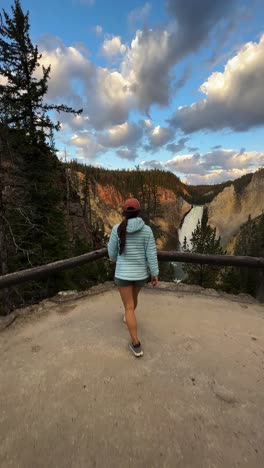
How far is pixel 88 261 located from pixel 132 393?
10.9 ft

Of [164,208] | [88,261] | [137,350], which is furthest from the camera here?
[164,208]

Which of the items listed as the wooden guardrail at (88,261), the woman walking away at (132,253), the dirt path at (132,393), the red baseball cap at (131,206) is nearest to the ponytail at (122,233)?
the woman walking away at (132,253)

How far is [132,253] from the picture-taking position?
361cm

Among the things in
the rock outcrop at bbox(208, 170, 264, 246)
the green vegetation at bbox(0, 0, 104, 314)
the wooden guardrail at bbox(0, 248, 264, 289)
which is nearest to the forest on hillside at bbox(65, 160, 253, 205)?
the rock outcrop at bbox(208, 170, 264, 246)

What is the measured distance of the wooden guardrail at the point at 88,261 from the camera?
4.40 m

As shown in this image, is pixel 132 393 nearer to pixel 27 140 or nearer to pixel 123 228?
pixel 123 228

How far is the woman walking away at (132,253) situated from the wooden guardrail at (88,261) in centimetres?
182

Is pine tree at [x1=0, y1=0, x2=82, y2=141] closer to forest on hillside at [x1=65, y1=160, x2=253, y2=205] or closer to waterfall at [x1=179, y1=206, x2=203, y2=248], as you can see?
forest on hillside at [x1=65, y1=160, x2=253, y2=205]

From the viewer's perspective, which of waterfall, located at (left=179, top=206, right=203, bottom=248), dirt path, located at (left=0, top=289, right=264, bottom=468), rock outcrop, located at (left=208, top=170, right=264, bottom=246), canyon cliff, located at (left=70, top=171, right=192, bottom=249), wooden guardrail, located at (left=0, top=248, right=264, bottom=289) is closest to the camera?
dirt path, located at (left=0, top=289, right=264, bottom=468)

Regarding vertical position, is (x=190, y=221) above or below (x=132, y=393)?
below

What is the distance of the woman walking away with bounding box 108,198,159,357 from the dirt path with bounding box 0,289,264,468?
61 centimetres

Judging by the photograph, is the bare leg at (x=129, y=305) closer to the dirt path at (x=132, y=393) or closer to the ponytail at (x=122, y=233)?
the dirt path at (x=132, y=393)

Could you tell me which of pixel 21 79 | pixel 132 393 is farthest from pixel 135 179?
pixel 132 393

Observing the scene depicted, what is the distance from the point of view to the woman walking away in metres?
3.55
